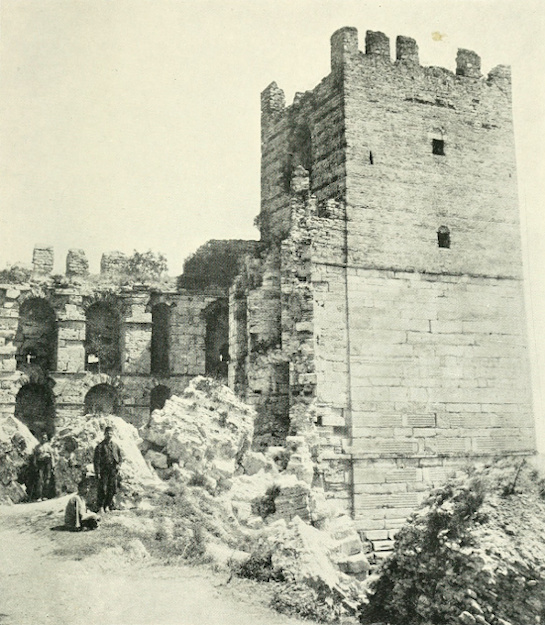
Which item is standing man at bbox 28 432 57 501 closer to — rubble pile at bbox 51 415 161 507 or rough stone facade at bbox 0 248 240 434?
rubble pile at bbox 51 415 161 507

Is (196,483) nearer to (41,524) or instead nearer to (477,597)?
(41,524)

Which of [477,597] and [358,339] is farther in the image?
[358,339]

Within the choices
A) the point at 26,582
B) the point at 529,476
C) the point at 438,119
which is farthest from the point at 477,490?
the point at 438,119

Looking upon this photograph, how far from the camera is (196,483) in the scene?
11.8m

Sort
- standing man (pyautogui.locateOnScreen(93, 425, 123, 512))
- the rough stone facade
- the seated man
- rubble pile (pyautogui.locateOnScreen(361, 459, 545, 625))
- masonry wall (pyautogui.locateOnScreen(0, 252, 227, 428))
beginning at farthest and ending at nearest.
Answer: the rough stone facade, masonry wall (pyautogui.locateOnScreen(0, 252, 227, 428)), standing man (pyautogui.locateOnScreen(93, 425, 123, 512)), the seated man, rubble pile (pyautogui.locateOnScreen(361, 459, 545, 625))

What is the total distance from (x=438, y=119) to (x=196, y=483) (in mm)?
9083

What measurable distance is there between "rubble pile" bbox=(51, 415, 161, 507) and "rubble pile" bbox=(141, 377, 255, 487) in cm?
39

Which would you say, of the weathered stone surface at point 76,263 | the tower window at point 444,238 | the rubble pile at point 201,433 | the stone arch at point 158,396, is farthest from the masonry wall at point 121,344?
the tower window at point 444,238

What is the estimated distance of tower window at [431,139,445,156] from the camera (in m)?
15.1

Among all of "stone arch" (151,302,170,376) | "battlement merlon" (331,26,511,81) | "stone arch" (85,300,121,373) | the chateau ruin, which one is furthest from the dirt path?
"stone arch" (151,302,170,376)

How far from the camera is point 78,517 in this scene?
1020 cm

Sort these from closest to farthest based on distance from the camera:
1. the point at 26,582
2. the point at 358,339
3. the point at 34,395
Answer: the point at 26,582 → the point at 358,339 → the point at 34,395

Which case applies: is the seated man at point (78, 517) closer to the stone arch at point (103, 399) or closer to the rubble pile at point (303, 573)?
the rubble pile at point (303, 573)

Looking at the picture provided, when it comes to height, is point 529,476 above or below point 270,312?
below
